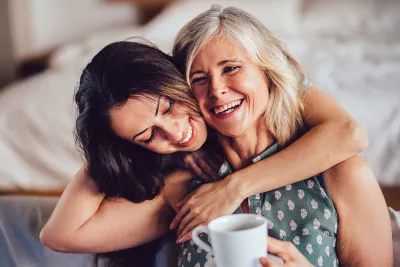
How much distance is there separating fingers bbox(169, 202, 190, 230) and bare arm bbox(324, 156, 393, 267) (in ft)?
0.86

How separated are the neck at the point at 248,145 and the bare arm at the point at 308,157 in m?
0.06

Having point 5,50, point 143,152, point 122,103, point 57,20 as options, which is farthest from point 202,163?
point 57,20

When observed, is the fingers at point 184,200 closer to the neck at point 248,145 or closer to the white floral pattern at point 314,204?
the neck at point 248,145

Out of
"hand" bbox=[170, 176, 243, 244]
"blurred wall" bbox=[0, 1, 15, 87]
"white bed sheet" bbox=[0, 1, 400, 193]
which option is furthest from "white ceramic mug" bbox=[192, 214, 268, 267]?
"blurred wall" bbox=[0, 1, 15, 87]

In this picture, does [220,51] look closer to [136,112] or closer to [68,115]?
[136,112]

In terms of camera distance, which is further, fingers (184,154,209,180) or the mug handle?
fingers (184,154,209,180)

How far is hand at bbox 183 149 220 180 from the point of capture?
106 centimetres

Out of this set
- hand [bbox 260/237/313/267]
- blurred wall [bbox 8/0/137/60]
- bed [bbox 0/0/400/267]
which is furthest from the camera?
blurred wall [bbox 8/0/137/60]

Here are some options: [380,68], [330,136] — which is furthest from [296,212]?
[380,68]

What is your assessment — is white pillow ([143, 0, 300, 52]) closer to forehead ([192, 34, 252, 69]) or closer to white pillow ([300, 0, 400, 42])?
white pillow ([300, 0, 400, 42])

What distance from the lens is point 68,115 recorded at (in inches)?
72.7

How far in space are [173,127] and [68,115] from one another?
976mm

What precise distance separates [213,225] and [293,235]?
28cm

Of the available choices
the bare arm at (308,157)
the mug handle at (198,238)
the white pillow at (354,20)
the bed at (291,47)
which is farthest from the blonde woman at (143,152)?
the white pillow at (354,20)
